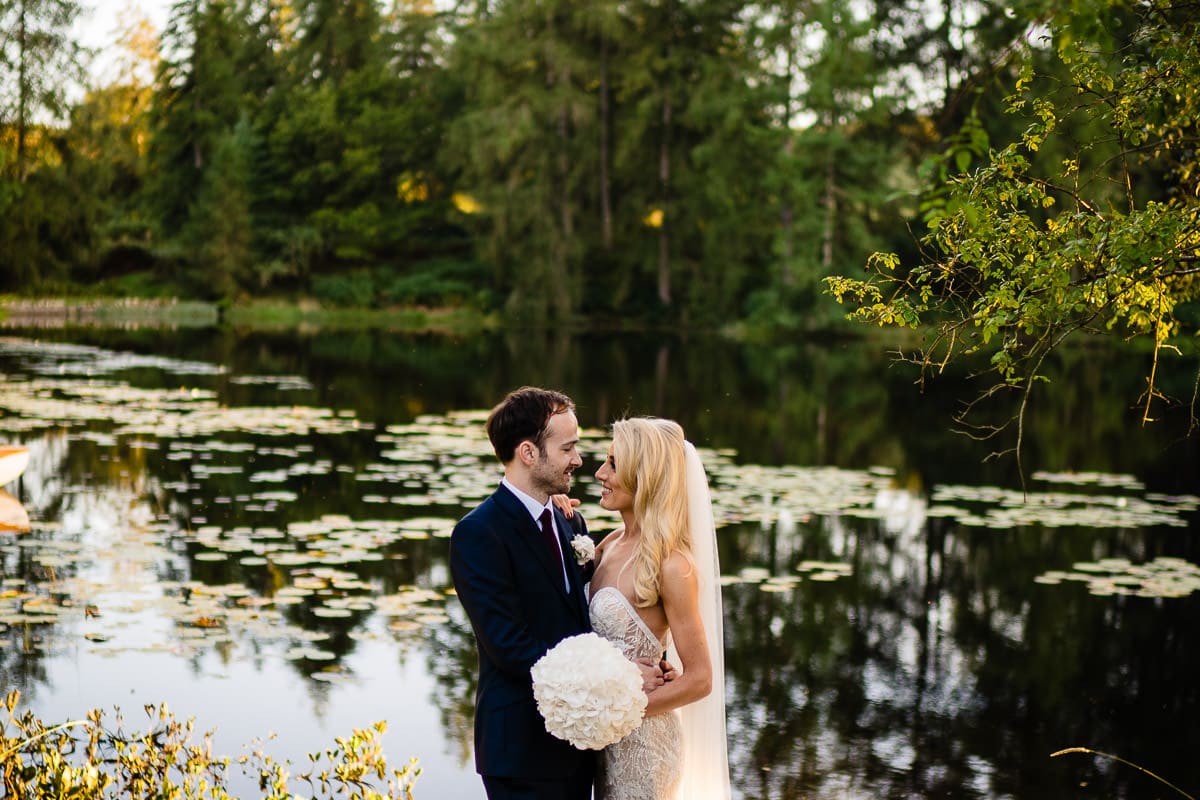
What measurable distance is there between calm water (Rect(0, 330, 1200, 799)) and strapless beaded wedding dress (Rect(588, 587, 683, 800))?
7.28ft

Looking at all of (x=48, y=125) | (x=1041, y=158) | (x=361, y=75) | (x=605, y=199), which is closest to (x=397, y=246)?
(x=361, y=75)

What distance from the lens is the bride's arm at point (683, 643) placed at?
3428 mm

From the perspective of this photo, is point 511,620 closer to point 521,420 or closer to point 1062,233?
point 521,420

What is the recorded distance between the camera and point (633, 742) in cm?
359

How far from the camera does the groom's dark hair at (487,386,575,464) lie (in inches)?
135

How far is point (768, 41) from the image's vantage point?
38.7 m

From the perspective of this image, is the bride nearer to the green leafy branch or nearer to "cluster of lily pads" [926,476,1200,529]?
the green leafy branch

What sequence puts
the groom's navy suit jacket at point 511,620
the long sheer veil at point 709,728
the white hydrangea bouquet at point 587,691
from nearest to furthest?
the white hydrangea bouquet at point 587,691 → the groom's navy suit jacket at point 511,620 → the long sheer veil at point 709,728

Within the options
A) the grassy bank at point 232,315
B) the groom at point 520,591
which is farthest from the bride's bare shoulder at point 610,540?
the grassy bank at point 232,315

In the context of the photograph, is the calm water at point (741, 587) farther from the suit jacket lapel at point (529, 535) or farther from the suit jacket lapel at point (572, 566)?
the suit jacket lapel at point (529, 535)

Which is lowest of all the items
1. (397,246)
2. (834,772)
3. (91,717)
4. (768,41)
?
(834,772)

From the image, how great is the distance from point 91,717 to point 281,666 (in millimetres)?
3044

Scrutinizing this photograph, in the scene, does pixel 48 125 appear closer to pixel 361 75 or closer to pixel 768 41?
pixel 361 75

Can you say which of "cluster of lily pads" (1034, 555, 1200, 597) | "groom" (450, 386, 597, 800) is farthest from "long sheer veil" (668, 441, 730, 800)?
"cluster of lily pads" (1034, 555, 1200, 597)
